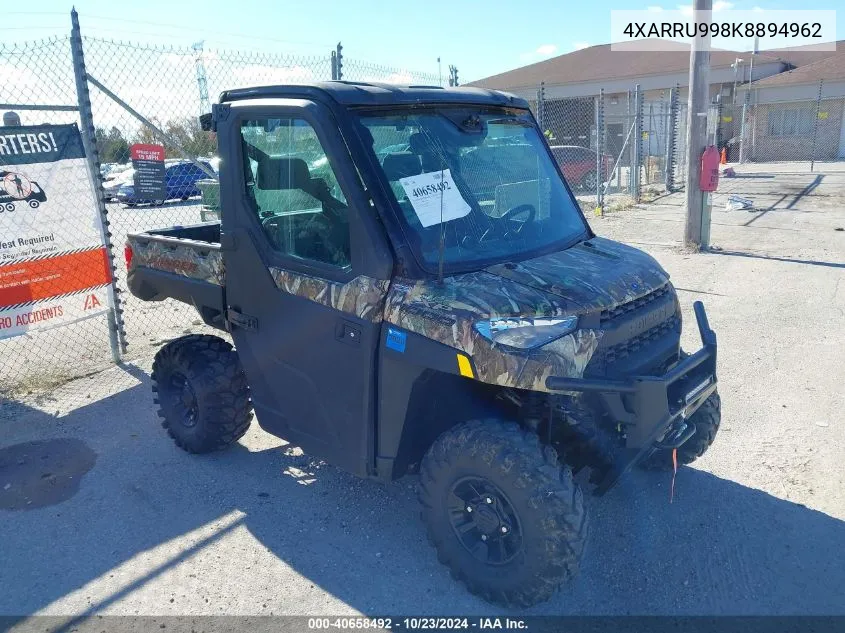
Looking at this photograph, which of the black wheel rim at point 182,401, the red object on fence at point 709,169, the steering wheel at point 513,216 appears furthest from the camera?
the red object on fence at point 709,169

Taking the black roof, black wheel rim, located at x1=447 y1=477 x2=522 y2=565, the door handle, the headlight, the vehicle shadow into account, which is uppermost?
the black roof

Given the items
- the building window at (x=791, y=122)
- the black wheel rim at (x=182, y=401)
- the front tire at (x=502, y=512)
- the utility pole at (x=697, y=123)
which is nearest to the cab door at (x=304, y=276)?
the front tire at (x=502, y=512)

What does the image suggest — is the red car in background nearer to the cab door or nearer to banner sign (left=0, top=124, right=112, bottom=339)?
banner sign (left=0, top=124, right=112, bottom=339)

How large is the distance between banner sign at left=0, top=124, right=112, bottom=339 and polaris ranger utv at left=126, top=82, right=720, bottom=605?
2.38 metres

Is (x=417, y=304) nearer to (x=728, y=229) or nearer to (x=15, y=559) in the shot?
(x=15, y=559)

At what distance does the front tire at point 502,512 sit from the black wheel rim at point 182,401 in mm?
1971

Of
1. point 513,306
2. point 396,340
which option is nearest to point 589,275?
point 513,306

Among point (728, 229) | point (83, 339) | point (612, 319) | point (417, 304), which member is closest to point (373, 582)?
point (417, 304)

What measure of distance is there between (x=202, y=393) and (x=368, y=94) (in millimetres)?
2084

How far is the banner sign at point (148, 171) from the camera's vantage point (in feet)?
19.3

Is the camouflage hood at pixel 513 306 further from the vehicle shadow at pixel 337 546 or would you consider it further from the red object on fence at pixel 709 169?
the red object on fence at pixel 709 169

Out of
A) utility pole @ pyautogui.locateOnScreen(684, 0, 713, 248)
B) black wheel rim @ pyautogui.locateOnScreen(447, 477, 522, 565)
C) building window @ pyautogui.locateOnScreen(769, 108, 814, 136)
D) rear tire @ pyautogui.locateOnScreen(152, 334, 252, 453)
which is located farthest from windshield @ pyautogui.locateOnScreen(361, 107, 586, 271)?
building window @ pyautogui.locateOnScreen(769, 108, 814, 136)

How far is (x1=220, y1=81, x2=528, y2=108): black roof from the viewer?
3207 millimetres

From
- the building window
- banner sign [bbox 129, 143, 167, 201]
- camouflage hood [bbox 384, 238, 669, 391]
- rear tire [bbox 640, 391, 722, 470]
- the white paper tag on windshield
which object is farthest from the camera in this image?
the building window
